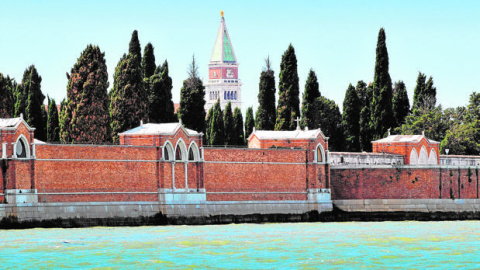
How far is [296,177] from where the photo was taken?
184 ft

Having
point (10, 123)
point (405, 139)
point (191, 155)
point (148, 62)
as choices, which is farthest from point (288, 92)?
point (10, 123)

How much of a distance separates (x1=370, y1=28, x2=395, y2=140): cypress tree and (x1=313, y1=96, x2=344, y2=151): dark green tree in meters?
2.53

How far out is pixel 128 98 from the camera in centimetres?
6147

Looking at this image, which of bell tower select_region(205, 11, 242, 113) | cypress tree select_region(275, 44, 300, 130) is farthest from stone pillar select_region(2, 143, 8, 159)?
bell tower select_region(205, 11, 242, 113)

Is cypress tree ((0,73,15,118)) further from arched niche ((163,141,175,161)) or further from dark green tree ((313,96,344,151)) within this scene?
dark green tree ((313,96,344,151))

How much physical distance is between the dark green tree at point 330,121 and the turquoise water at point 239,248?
21.0 meters

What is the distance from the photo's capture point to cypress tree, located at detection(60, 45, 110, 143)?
5800cm

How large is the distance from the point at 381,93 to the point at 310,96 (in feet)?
14.7

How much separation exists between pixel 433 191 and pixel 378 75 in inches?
517

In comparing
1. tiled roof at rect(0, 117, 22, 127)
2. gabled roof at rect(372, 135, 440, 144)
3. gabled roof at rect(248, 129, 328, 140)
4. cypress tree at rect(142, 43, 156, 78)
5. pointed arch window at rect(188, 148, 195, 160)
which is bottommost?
pointed arch window at rect(188, 148, 195, 160)

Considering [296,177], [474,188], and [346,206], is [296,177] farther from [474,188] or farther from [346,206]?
[474,188]

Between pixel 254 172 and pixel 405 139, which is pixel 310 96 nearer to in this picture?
pixel 405 139

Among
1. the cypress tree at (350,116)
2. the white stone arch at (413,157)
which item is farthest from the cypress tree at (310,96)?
the white stone arch at (413,157)

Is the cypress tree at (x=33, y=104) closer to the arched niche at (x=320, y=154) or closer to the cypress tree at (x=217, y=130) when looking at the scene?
the cypress tree at (x=217, y=130)
